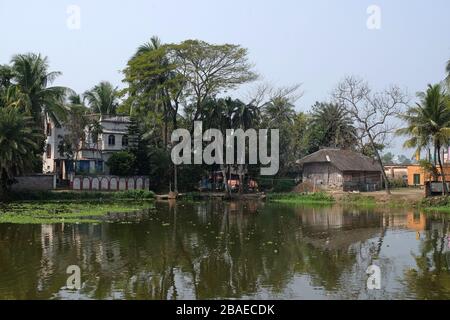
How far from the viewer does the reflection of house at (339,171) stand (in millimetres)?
50781

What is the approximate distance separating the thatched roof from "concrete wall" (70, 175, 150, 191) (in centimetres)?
1591

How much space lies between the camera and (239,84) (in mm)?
→ 48031

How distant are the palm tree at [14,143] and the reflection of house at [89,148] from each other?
1347 centimetres

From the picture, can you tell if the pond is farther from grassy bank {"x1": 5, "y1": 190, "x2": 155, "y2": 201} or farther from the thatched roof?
the thatched roof

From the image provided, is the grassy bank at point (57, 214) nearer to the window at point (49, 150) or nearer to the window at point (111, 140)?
the window at point (49, 150)

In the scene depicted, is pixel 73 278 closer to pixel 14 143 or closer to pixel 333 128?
pixel 14 143

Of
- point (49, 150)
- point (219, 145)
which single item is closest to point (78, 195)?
point (219, 145)

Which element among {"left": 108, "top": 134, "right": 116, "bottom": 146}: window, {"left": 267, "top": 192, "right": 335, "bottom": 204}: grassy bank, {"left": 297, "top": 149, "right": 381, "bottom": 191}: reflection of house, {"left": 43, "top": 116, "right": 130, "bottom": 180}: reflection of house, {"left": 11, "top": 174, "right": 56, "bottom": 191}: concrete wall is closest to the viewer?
{"left": 11, "top": 174, "right": 56, "bottom": 191}: concrete wall

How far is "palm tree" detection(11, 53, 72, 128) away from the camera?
41.8 metres

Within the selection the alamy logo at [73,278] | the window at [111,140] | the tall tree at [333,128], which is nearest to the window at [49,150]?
the window at [111,140]

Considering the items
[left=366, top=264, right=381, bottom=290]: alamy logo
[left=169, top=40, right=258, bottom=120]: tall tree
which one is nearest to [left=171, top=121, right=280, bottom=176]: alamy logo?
[left=169, top=40, right=258, bottom=120]: tall tree

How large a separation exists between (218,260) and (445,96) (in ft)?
88.8

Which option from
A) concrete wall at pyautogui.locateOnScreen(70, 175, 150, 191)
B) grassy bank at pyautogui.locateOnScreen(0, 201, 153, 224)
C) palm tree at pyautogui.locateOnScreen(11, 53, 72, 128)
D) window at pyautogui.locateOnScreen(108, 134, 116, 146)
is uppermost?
palm tree at pyautogui.locateOnScreen(11, 53, 72, 128)
